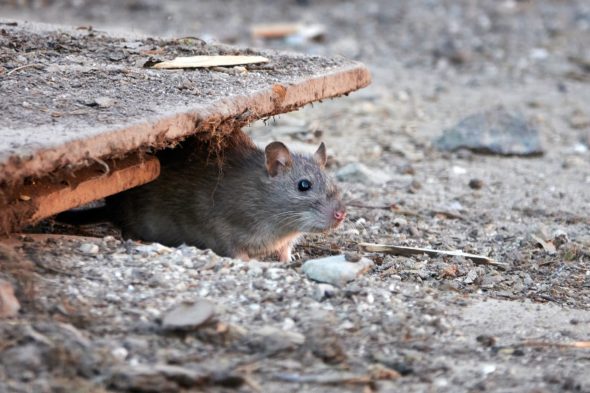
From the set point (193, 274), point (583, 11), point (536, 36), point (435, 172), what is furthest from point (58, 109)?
point (583, 11)

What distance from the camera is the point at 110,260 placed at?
15.5 feet

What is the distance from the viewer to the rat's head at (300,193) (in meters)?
5.99

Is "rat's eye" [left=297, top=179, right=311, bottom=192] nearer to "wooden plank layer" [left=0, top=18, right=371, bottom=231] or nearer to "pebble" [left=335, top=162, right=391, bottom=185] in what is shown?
"wooden plank layer" [left=0, top=18, right=371, bottom=231]

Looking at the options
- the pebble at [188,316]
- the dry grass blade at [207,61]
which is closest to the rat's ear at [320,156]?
the dry grass blade at [207,61]

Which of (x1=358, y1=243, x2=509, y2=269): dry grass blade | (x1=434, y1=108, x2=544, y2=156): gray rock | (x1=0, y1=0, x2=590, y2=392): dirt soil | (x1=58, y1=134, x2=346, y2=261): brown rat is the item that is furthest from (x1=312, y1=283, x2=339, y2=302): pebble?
(x1=434, y1=108, x2=544, y2=156): gray rock

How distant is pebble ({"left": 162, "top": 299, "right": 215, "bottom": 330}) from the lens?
407 centimetres

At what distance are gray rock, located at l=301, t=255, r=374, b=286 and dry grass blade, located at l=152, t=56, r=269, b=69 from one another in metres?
1.55

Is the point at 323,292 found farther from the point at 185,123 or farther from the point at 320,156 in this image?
the point at 320,156

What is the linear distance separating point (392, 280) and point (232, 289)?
0.92m

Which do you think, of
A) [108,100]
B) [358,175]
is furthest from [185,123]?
[358,175]

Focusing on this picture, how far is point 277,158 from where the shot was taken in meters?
6.08

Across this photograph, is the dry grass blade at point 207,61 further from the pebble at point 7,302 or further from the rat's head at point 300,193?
the pebble at point 7,302

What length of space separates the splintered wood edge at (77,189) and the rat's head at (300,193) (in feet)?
2.60

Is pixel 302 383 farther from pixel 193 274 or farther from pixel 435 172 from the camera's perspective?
pixel 435 172
